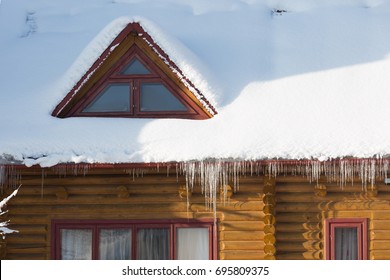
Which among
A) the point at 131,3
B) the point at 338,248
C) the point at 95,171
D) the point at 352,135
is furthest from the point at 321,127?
the point at 131,3

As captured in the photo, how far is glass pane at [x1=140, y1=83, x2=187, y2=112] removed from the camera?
17.1 m

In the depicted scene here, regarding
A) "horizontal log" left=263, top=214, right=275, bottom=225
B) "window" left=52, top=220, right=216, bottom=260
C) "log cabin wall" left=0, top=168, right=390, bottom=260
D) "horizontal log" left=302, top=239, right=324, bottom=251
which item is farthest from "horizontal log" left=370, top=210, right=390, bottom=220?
"window" left=52, top=220, right=216, bottom=260

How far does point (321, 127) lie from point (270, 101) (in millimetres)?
1023

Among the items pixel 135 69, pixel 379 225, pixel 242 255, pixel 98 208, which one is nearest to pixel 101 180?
pixel 98 208

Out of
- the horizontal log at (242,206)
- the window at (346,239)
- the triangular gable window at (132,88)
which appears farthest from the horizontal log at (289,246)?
the triangular gable window at (132,88)

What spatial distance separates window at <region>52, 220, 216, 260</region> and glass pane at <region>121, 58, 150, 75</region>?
2.37 metres

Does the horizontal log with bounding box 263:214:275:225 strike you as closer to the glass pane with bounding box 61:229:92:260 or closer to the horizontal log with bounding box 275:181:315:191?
the horizontal log with bounding box 275:181:315:191

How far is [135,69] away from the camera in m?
17.3

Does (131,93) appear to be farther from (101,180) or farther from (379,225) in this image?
(379,225)

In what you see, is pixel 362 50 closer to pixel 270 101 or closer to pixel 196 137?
pixel 270 101

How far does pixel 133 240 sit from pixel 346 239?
3.14 metres

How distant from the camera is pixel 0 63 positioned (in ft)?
60.5

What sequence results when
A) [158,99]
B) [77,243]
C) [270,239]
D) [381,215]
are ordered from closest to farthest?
[270,239]
[381,215]
[77,243]
[158,99]

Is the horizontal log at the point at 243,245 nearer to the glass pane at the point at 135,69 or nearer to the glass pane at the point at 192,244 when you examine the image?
the glass pane at the point at 192,244
